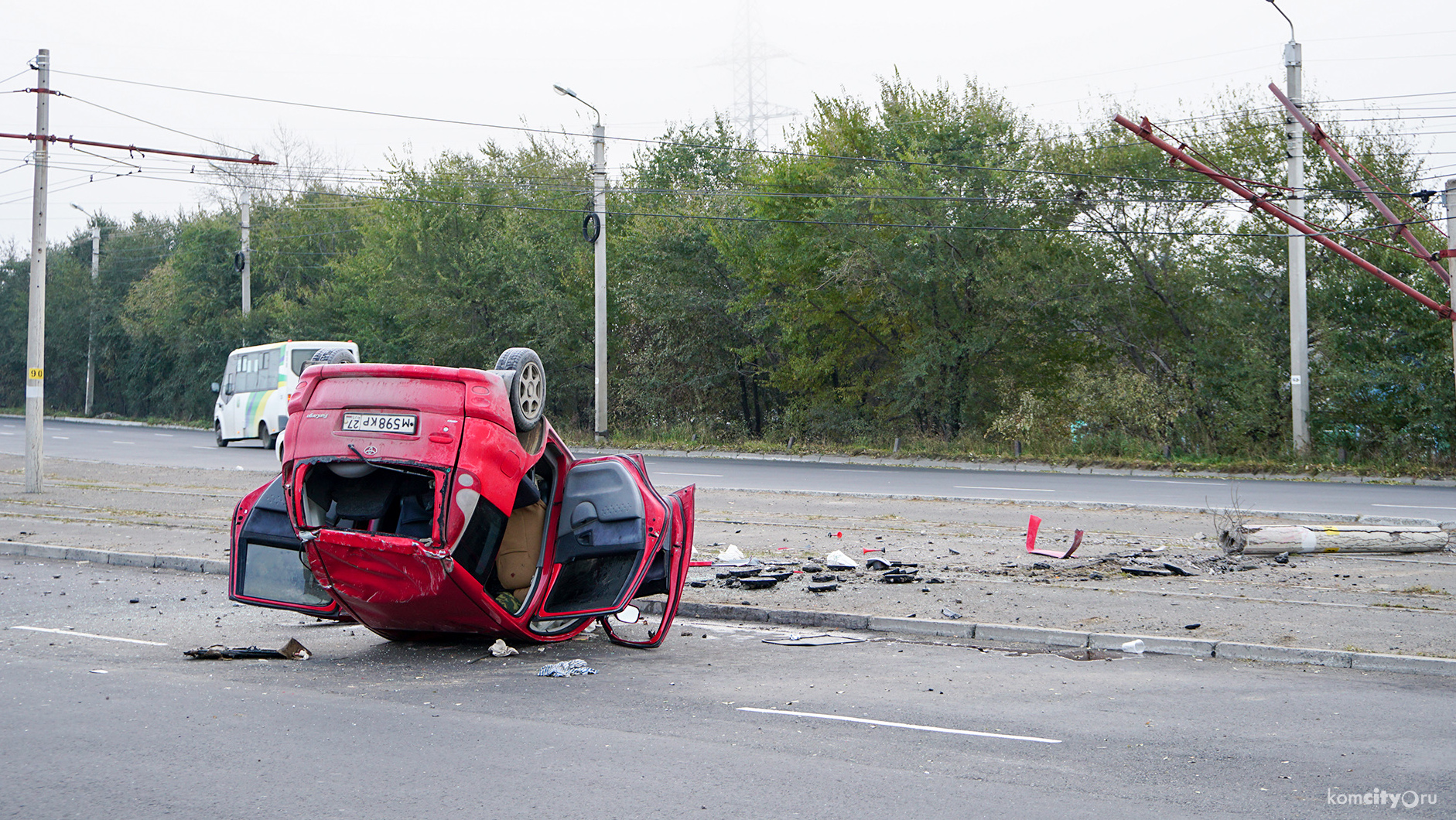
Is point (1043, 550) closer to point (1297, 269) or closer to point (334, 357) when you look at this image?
point (334, 357)

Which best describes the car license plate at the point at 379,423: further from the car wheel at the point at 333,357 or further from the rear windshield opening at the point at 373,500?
the car wheel at the point at 333,357

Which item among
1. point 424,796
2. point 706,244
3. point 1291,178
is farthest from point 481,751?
point 706,244

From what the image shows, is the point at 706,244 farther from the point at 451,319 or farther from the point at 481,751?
the point at 481,751

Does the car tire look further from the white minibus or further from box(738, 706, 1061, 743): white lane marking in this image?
the white minibus

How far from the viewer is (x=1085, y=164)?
26078 millimetres

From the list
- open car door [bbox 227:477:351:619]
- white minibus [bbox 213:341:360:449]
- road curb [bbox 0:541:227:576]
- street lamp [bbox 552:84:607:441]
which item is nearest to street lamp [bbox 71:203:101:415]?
white minibus [bbox 213:341:360:449]

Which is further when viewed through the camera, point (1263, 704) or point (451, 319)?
point (451, 319)

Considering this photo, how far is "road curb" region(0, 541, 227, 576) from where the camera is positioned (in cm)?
1181

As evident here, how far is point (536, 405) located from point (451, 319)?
103ft

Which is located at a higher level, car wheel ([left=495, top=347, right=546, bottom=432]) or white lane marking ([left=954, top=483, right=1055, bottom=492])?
car wheel ([left=495, top=347, right=546, bottom=432])

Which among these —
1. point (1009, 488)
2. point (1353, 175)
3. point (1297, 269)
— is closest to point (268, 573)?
point (1009, 488)

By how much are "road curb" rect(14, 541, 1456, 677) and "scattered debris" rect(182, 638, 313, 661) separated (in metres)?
2.85

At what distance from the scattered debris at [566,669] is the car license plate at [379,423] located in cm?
176

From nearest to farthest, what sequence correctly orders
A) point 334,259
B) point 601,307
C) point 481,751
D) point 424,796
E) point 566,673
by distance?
point 424,796 < point 481,751 < point 566,673 < point 601,307 < point 334,259
